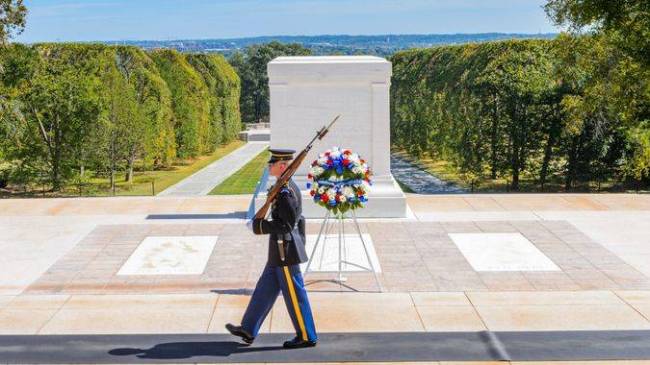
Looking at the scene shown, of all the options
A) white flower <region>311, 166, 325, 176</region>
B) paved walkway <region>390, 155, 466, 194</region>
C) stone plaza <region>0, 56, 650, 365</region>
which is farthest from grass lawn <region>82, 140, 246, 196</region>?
white flower <region>311, 166, 325, 176</region>

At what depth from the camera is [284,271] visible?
6.66m

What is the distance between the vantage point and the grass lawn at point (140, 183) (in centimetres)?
2844

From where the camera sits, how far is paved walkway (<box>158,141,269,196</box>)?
29031mm

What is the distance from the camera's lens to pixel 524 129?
27.4 metres

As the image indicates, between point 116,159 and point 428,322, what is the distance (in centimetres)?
2394

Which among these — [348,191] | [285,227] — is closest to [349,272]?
[348,191]

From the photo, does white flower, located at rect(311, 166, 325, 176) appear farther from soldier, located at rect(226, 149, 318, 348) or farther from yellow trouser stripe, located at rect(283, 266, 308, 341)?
yellow trouser stripe, located at rect(283, 266, 308, 341)

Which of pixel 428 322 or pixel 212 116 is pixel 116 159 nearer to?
pixel 212 116

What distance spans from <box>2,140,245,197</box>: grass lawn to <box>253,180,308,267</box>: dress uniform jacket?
1781 centimetres

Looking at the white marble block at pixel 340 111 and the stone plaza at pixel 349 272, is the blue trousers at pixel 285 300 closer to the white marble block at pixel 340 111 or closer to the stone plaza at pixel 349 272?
the stone plaza at pixel 349 272

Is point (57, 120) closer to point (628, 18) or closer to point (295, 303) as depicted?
point (628, 18)

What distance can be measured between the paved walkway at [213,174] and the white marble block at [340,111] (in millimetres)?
15923

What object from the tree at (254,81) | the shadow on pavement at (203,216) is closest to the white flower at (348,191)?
the shadow on pavement at (203,216)

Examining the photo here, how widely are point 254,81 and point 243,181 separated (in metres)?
40.7
